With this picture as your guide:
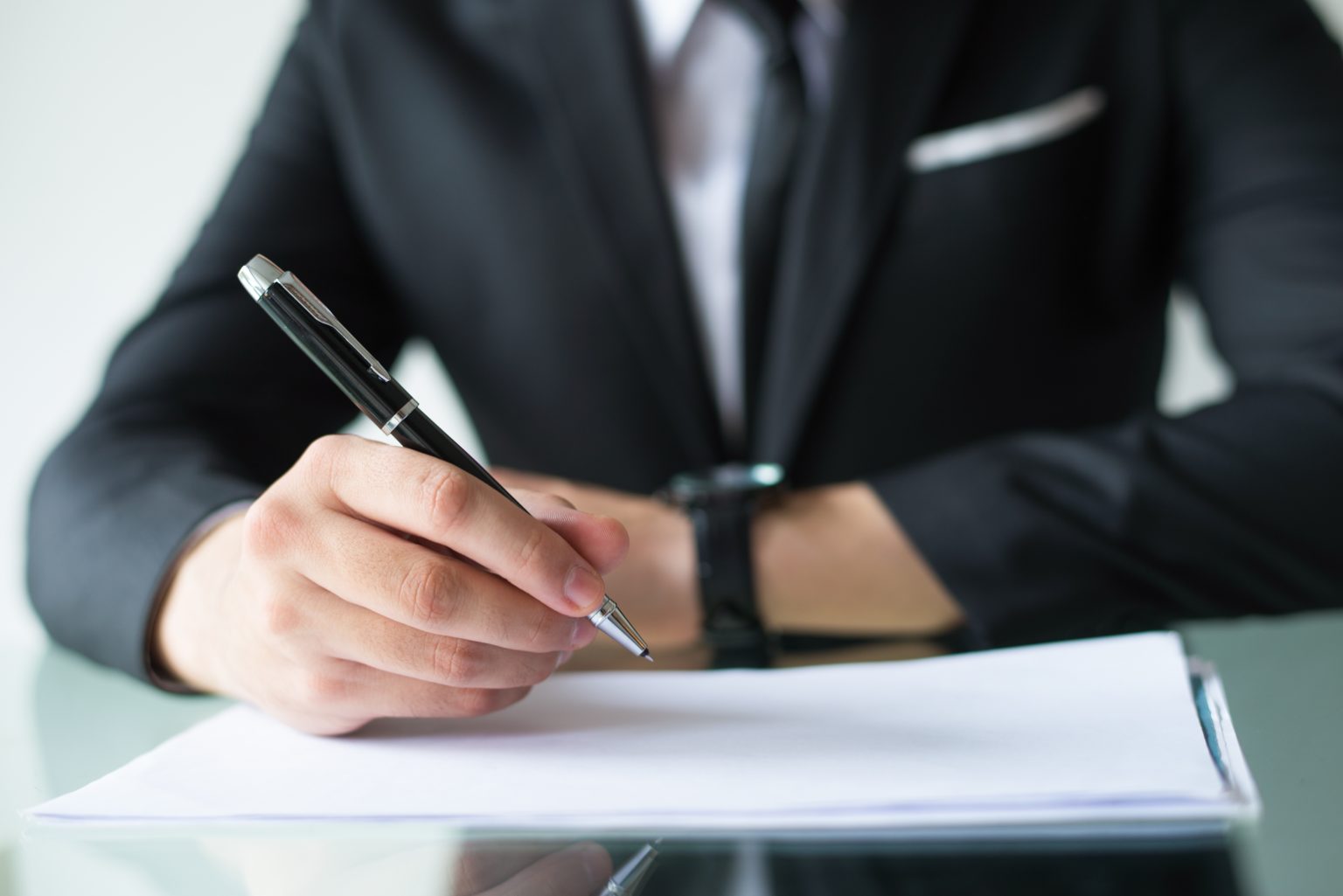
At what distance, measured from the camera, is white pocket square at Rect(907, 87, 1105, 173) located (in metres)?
1.04

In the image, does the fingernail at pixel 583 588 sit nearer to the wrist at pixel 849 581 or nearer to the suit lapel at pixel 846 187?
the wrist at pixel 849 581

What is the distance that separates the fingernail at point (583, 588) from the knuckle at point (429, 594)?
5 centimetres

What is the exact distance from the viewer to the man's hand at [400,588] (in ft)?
1.41

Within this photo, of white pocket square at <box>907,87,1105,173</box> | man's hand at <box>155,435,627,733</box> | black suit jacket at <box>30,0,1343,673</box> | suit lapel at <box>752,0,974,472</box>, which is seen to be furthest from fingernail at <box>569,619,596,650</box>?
white pocket square at <box>907,87,1105,173</box>

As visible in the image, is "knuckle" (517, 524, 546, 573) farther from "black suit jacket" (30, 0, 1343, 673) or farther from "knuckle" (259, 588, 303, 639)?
"black suit jacket" (30, 0, 1343, 673)

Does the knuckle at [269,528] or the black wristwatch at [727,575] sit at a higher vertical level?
the black wristwatch at [727,575]

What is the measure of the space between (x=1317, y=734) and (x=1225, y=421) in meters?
0.30

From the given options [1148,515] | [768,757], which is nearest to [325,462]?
[768,757]

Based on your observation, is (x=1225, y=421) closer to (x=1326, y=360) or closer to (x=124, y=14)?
(x=1326, y=360)

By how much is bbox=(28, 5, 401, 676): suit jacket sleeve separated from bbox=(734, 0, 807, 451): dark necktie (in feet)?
1.31

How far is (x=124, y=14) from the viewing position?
245 centimetres

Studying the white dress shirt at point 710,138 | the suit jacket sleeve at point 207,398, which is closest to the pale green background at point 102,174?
the suit jacket sleeve at point 207,398

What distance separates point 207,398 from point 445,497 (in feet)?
1.83

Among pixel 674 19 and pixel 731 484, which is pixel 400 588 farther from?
pixel 674 19
